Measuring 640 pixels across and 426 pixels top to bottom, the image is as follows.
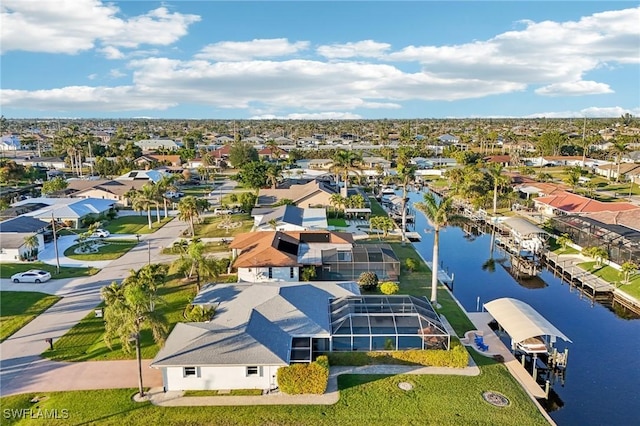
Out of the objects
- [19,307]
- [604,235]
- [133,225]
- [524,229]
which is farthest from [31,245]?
[604,235]

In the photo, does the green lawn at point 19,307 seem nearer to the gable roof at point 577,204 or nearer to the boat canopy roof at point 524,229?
the boat canopy roof at point 524,229

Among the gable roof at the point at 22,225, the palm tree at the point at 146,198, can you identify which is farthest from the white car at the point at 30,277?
the palm tree at the point at 146,198

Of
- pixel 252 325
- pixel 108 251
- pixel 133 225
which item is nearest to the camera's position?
pixel 252 325

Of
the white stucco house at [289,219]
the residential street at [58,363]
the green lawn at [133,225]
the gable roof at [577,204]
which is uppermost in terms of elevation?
the gable roof at [577,204]

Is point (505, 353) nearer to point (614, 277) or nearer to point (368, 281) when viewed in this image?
point (368, 281)

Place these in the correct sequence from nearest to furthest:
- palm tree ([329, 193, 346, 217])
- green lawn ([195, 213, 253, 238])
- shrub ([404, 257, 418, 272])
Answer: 1. shrub ([404, 257, 418, 272])
2. green lawn ([195, 213, 253, 238])
3. palm tree ([329, 193, 346, 217])

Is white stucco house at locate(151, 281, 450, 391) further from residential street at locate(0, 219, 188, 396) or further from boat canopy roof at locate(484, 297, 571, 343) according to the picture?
boat canopy roof at locate(484, 297, 571, 343)

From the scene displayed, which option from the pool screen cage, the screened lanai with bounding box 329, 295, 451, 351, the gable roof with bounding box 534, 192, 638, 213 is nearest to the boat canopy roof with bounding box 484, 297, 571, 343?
the screened lanai with bounding box 329, 295, 451, 351
